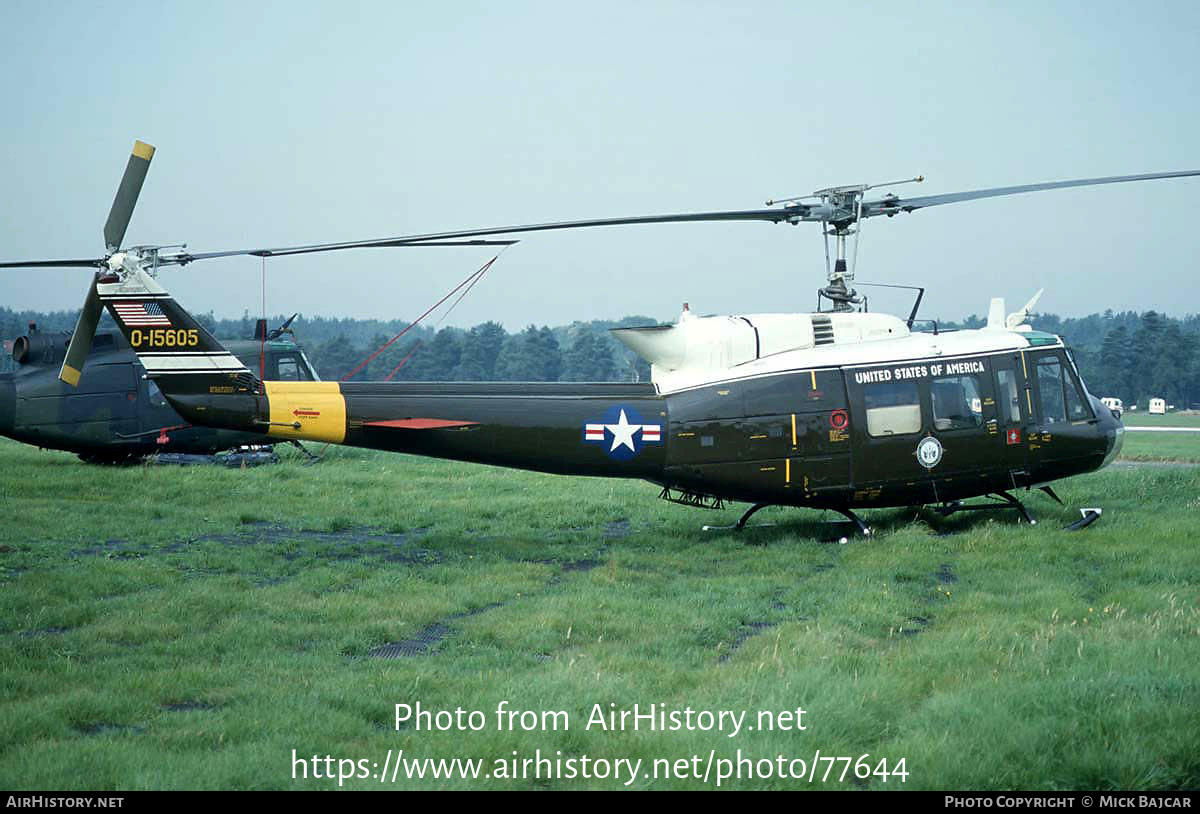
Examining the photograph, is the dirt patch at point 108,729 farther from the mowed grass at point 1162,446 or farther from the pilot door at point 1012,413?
the mowed grass at point 1162,446

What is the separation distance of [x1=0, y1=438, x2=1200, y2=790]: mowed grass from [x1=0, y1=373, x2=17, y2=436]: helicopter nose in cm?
527

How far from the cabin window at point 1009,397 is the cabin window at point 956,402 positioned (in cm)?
35

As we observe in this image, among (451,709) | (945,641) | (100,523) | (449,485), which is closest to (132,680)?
(451,709)

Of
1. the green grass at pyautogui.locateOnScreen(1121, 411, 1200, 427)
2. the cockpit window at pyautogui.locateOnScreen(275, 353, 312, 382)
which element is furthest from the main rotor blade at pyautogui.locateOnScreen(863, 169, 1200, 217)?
the green grass at pyautogui.locateOnScreen(1121, 411, 1200, 427)

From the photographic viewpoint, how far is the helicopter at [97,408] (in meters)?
20.4

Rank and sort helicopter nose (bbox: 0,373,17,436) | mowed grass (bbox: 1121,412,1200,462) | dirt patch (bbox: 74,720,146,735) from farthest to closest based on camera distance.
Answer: mowed grass (bbox: 1121,412,1200,462) < helicopter nose (bbox: 0,373,17,436) < dirt patch (bbox: 74,720,146,735)

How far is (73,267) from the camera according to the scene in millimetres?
12641

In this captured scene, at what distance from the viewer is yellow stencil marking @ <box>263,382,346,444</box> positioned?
12484mm

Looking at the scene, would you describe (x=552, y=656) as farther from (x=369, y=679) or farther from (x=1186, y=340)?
(x=1186, y=340)

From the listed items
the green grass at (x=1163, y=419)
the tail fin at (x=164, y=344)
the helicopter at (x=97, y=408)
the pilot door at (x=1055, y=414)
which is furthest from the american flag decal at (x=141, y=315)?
the green grass at (x=1163, y=419)

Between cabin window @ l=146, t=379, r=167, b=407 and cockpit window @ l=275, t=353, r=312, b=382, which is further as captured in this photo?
cockpit window @ l=275, t=353, r=312, b=382

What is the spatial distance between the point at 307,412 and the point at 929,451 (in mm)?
7993

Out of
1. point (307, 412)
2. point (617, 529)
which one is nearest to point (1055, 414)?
point (617, 529)

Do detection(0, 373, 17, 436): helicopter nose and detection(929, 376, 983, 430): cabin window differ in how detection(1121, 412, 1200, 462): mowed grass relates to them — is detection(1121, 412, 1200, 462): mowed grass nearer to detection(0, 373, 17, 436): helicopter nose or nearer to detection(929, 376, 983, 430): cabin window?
detection(929, 376, 983, 430): cabin window
